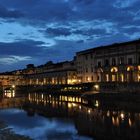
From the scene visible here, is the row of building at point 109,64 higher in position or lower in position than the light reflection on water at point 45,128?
higher

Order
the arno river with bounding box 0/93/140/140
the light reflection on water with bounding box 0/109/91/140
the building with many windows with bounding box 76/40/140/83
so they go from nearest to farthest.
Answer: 1. the arno river with bounding box 0/93/140/140
2. the light reflection on water with bounding box 0/109/91/140
3. the building with many windows with bounding box 76/40/140/83

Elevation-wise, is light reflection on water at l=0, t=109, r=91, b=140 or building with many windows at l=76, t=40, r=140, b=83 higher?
building with many windows at l=76, t=40, r=140, b=83

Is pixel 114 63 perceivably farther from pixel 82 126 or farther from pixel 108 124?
pixel 82 126

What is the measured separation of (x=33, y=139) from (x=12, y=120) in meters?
17.9

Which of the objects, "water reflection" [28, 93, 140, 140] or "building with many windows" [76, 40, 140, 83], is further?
"building with many windows" [76, 40, 140, 83]

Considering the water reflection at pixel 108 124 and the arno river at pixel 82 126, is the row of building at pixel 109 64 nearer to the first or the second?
the water reflection at pixel 108 124

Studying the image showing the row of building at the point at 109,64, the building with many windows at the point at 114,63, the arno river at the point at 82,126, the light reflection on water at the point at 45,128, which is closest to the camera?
the arno river at the point at 82,126

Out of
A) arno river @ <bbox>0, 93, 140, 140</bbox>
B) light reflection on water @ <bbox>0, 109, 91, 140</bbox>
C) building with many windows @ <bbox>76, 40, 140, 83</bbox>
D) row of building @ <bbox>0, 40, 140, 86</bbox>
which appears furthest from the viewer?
row of building @ <bbox>0, 40, 140, 86</bbox>

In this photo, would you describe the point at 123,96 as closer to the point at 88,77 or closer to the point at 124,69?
the point at 124,69

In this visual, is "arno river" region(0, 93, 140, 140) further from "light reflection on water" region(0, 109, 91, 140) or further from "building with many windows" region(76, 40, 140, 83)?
"building with many windows" region(76, 40, 140, 83)

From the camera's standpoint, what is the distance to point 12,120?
52281 mm

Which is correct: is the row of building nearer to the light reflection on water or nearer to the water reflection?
the water reflection

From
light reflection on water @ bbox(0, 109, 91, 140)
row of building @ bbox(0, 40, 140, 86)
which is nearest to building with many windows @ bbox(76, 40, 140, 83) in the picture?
row of building @ bbox(0, 40, 140, 86)

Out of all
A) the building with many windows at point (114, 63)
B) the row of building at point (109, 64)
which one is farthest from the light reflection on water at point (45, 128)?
the building with many windows at point (114, 63)
